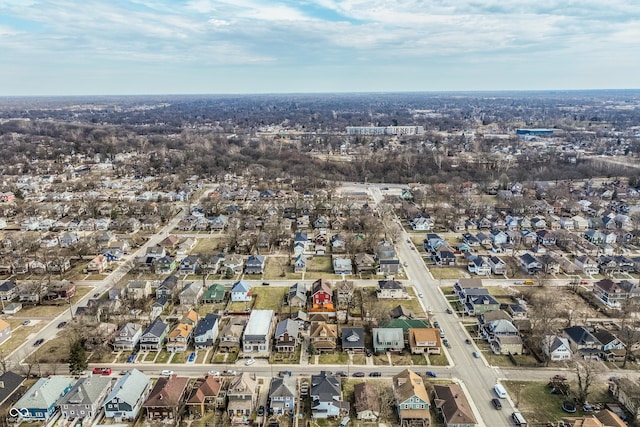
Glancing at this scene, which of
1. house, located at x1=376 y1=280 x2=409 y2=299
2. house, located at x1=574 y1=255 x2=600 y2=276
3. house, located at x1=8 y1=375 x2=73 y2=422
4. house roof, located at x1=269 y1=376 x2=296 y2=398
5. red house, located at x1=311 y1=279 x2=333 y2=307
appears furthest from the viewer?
house, located at x1=574 y1=255 x2=600 y2=276

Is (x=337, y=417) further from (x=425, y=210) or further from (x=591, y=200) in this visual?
(x=591, y=200)

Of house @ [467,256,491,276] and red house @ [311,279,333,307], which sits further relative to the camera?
house @ [467,256,491,276]

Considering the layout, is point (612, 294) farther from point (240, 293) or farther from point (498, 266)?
point (240, 293)

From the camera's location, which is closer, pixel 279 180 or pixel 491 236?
pixel 491 236

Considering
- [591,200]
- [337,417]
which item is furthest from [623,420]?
[591,200]

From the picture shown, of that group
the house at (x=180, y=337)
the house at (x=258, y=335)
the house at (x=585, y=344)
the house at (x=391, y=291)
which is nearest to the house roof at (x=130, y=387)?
the house at (x=180, y=337)

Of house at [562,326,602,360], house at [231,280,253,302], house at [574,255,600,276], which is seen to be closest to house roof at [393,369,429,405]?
house at [562,326,602,360]

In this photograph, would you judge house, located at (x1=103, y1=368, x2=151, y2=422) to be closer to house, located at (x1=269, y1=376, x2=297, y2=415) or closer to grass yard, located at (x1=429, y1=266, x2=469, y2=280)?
house, located at (x1=269, y1=376, x2=297, y2=415)
